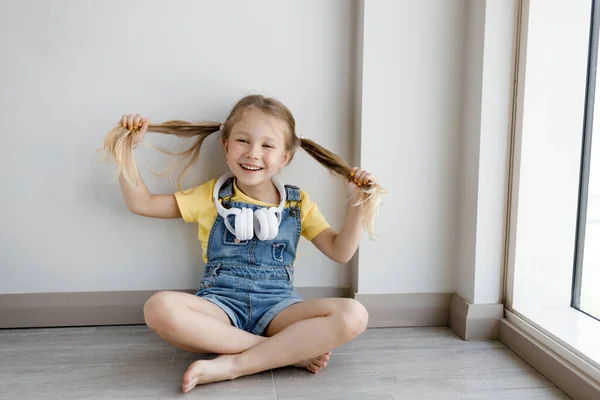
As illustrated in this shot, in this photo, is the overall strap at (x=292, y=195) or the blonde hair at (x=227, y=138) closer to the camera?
the blonde hair at (x=227, y=138)

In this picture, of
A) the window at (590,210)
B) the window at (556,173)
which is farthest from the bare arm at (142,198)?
the window at (590,210)

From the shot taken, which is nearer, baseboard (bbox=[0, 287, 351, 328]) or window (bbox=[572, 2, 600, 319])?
window (bbox=[572, 2, 600, 319])

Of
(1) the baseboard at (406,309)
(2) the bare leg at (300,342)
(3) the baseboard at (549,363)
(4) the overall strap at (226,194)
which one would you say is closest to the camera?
(3) the baseboard at (549,363)

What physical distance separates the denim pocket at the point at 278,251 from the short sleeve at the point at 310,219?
0.29 feet

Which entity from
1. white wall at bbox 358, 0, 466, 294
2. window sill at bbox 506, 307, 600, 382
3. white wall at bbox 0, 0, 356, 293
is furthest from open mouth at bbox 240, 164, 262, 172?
window sill at bbox 506, 307, 600, 382

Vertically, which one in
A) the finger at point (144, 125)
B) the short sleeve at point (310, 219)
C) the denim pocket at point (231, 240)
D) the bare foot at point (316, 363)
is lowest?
the bare foot at point (316, 363)

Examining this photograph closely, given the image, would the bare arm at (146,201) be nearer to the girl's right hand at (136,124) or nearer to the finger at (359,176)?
the girl's right hand at (136,124)

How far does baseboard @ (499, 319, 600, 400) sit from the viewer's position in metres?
1.15

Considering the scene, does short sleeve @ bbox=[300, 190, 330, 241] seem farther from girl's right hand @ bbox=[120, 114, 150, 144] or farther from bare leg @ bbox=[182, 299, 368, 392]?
girl's right hand @ bbox=[120, 114, 150, 144]

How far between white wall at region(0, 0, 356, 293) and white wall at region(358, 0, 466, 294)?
0.02 metres

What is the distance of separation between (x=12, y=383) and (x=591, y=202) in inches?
62.1

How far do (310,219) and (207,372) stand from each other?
540mm

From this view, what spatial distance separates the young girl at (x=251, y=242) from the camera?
4.16 ft

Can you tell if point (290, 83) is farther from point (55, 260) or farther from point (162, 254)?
point (55, 260)
